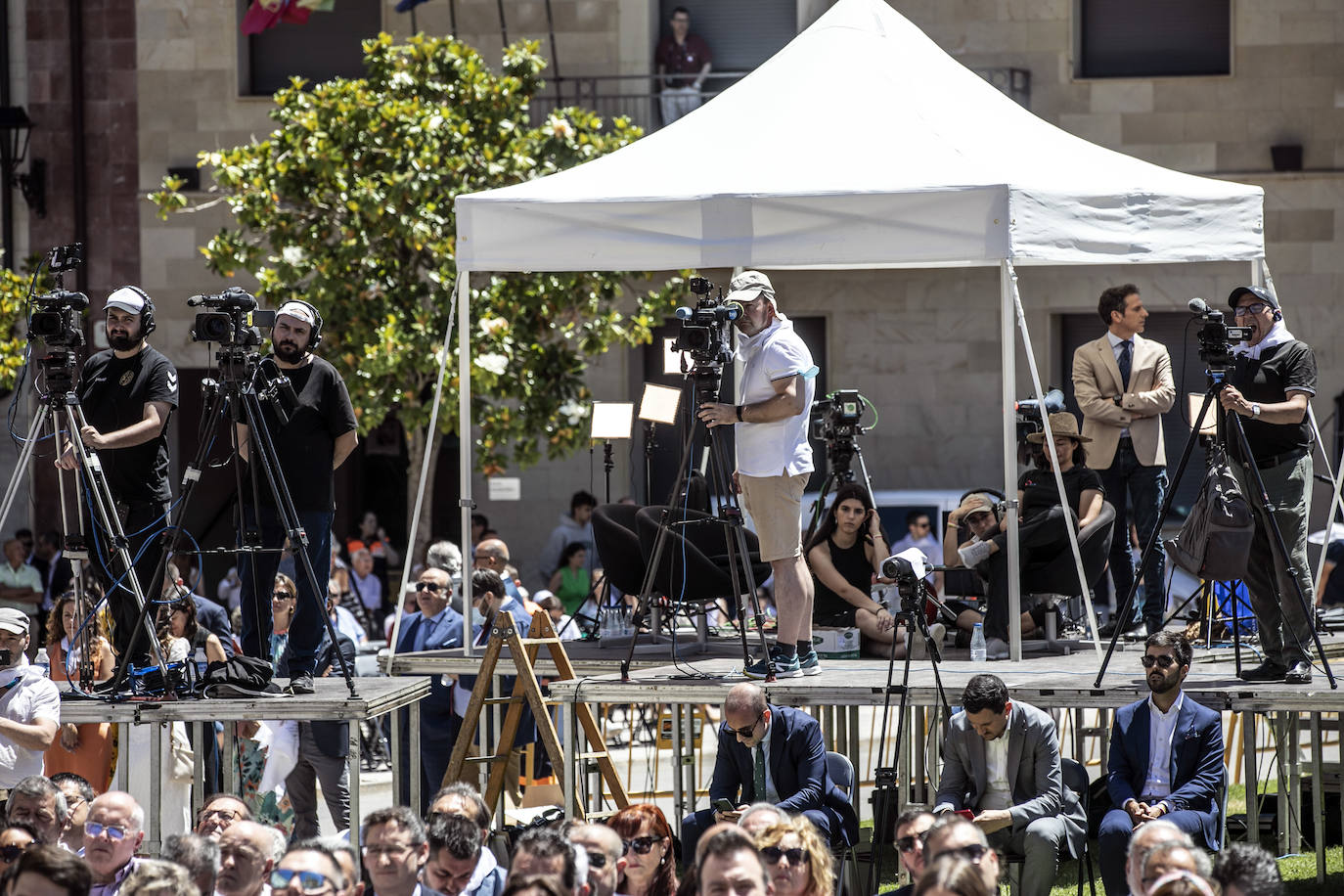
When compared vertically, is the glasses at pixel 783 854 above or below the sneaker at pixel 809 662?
below

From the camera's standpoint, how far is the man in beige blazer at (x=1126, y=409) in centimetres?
1072

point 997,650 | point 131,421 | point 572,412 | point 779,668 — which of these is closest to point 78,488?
point 131,421

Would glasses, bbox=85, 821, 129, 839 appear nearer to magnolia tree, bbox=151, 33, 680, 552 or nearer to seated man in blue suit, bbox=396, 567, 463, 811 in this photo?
seated man in blue suit, bbox=396, 567, 463, 811

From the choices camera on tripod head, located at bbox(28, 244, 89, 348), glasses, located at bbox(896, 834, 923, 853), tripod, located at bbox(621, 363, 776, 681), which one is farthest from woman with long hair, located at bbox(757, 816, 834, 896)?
camera on tripod head, located at bbox(28, 244, 89, 348)

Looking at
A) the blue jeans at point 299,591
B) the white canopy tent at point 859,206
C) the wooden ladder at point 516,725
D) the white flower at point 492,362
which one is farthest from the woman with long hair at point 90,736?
the white flower at point 492,362

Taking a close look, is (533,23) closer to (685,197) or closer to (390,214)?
(390,214)

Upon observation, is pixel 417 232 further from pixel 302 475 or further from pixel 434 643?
pixel 302 475

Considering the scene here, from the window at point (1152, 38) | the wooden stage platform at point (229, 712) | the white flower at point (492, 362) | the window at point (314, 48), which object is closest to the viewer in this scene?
the wooden stage platform at point (229, 712)

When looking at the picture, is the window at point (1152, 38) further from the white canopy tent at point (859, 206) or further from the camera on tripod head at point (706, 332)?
the camera on tripod head at point (706, 332)

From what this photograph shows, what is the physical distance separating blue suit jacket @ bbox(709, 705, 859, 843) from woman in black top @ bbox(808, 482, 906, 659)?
5.26 ft

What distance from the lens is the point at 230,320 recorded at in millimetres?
8633

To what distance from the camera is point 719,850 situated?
620cm

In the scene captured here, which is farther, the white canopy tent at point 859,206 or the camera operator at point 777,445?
the white canopy tent at point 859,206

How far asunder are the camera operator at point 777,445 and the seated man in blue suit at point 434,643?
246 cm
